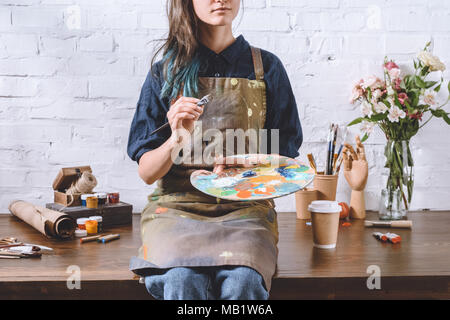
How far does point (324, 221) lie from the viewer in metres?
1.30

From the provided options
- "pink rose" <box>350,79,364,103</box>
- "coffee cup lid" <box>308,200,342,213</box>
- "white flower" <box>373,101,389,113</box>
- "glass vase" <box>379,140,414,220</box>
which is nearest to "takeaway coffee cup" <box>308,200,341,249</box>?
"coffee cup lid" <box>308,200,342,213</box>

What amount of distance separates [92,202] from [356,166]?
1.03 m

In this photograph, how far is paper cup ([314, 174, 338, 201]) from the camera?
176cm

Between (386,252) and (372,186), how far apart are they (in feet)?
2.24

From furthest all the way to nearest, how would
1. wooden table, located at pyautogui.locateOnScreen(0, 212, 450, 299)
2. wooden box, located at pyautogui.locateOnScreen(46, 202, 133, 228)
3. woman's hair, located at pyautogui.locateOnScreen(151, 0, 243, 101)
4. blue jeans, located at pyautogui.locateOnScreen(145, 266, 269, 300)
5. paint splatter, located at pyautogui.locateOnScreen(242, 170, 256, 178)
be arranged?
wooden box, located at pyautogui.locateOnScreen(46, 202, 133, 228), woman's hair, located at pyautogui.locateOnScreen(151, 0, 243, 101), paint splatter, located at pyautogui.locateOnScreen(242, 170, 256, 178), wooden table, located at pyautogui.locateOnScreen(0, 212, 450, 299), blue jeans, located at pyautogui.locateOnScreen(145, 266, 269, 300)

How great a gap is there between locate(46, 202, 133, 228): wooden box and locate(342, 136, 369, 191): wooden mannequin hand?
88 cm

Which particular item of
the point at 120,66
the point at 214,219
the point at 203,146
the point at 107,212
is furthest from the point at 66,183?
the point at 214,219

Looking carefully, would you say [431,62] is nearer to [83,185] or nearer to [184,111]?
[184,111]

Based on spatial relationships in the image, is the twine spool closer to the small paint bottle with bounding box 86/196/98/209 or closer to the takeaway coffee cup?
the small paint bottle with bounding box 86/196/98/209

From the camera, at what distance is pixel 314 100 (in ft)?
6.25
